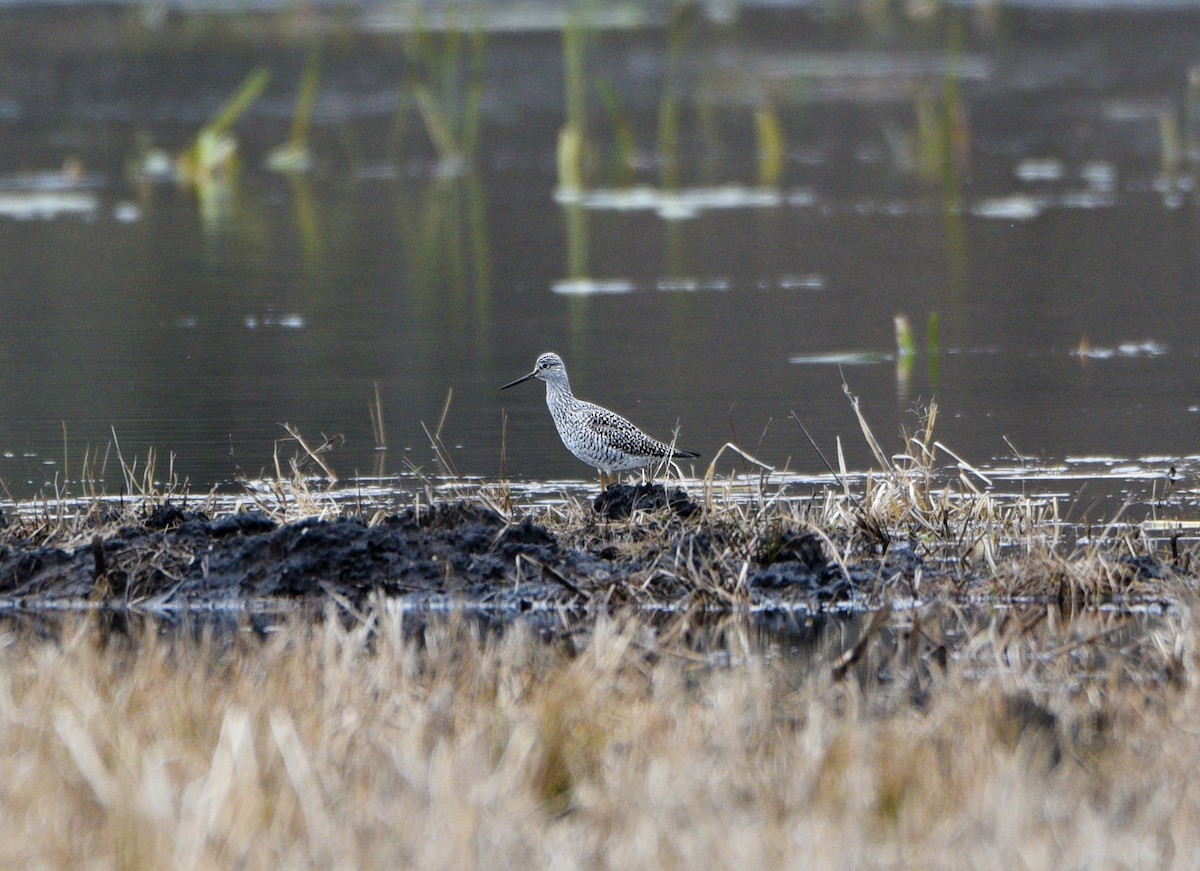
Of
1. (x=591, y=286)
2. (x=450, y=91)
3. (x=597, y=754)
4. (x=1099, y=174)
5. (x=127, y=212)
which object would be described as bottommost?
(x=597, y=754)

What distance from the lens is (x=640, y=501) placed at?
772 cm

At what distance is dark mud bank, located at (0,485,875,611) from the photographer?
7168 mm

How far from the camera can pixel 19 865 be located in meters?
4.42

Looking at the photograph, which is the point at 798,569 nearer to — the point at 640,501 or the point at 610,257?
the point at 640,501

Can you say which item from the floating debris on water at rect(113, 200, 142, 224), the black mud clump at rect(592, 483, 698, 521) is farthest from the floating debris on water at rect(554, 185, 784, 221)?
the black mud clump at rect(592, 483, 698, 521)

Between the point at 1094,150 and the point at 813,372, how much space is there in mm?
11677

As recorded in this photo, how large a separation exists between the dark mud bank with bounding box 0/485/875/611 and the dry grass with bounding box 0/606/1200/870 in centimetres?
78

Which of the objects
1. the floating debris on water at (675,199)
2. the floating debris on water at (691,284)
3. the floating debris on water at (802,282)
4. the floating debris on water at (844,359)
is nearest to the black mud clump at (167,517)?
the floating debris on water at (844,359)

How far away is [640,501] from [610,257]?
9.48 m

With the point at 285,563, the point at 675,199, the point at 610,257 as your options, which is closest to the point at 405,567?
the point at 285,563

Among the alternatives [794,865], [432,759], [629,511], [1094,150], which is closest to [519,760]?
[432,759]

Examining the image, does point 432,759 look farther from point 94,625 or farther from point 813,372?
point 813,372

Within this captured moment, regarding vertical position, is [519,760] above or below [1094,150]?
below

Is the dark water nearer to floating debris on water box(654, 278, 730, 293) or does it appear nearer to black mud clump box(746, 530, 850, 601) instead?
floating debris on water box(654, 278, 730, 293)
